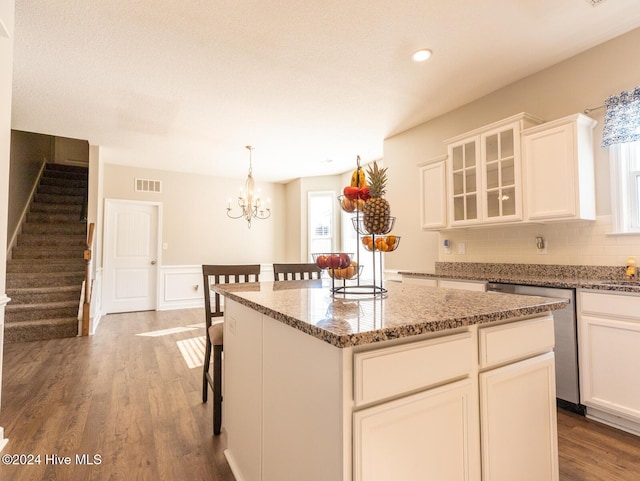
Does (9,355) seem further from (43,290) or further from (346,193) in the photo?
(346,193)

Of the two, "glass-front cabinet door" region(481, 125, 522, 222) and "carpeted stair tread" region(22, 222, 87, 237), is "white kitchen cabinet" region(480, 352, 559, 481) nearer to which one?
"glass-front cabinet door" region(481, 125, 522, 222)

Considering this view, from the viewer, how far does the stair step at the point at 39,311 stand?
4.24 m

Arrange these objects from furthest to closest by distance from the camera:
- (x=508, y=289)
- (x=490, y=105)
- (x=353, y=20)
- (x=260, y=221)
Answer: (x=260, y=221)
(x=490, y=105)
(x=508, y=289)
(x=353, y=20)

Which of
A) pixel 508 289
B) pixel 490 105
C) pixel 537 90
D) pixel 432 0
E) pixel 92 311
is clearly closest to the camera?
pixel 432 0

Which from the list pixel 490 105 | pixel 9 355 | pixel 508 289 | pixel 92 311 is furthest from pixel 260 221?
pixel 508 289

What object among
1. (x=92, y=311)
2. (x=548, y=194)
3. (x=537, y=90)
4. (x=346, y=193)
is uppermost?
(x=537, y=90)

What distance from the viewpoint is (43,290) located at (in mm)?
4562

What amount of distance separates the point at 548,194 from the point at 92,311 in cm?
538

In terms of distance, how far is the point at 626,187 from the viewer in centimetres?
241

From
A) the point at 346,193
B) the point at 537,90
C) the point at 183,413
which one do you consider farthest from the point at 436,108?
the point at 183,413

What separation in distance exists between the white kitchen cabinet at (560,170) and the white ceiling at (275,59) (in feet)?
2.16

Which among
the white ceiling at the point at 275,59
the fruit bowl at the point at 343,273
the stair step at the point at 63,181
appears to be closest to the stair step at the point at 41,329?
the white ceiling at the point at 275,59

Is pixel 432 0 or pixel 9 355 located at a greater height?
pixel 432 0

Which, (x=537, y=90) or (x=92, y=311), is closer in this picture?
(x=537, y=90)
